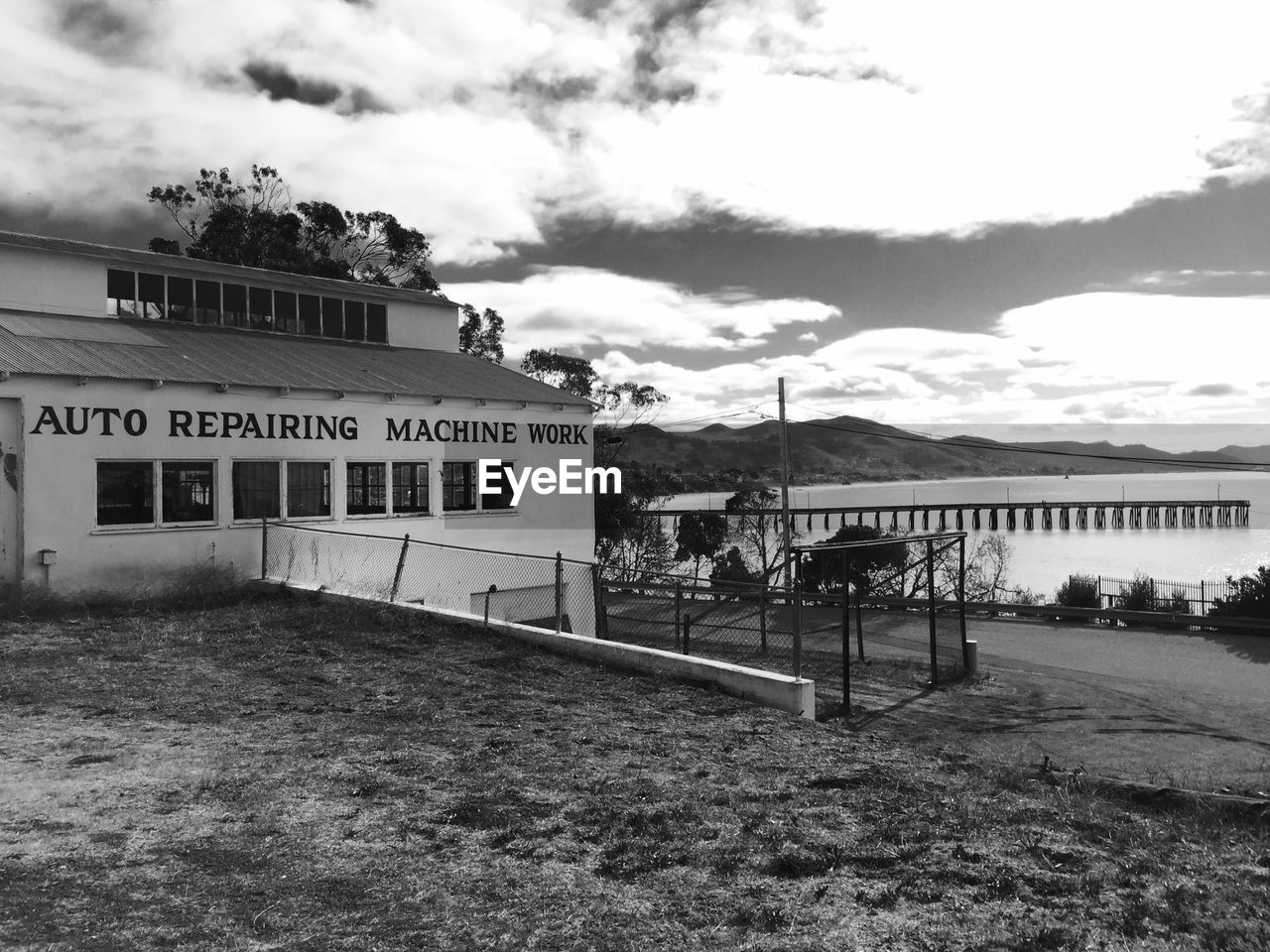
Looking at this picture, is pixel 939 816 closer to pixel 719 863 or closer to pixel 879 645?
pixel 719 863

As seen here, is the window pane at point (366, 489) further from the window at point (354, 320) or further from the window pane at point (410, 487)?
the window at point (354, 320)

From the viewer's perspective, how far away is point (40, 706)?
32.3 feet

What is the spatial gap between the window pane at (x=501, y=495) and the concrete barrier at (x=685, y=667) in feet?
27.8

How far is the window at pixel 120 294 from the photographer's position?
75.1 feet

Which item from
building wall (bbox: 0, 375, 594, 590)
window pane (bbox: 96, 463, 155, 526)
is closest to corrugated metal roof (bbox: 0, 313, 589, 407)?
building wall (bbox: 0, 375, 594, 590)

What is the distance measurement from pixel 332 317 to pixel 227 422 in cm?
921

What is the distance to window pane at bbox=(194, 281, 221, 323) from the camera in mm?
24531

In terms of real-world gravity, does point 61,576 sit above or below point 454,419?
below

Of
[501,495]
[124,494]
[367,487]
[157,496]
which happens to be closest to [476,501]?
[501,495]

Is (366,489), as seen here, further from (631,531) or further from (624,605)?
(631,531)

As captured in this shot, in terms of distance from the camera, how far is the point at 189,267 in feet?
80.5

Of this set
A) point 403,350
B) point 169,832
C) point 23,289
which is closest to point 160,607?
point 23,289

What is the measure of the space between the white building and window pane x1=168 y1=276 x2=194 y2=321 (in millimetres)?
52

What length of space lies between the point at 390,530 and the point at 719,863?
1699 cm
